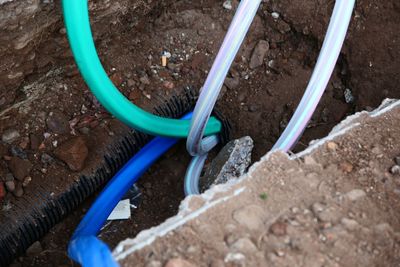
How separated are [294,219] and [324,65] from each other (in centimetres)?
43

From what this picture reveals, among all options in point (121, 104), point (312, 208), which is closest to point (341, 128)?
point (312, 208)

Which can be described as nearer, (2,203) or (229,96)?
(2,203)

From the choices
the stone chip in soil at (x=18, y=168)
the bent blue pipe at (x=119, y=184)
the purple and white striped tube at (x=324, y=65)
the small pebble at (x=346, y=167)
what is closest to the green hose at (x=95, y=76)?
the bent blue pipe at (x=119, y=184)

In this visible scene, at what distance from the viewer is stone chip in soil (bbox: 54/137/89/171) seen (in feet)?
6.83

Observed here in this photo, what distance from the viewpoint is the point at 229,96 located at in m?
2.32

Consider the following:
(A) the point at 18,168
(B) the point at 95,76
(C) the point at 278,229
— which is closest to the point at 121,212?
(A) the point at 18,168

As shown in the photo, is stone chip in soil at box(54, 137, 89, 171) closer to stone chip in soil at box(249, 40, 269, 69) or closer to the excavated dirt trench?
the excavated dirt trench

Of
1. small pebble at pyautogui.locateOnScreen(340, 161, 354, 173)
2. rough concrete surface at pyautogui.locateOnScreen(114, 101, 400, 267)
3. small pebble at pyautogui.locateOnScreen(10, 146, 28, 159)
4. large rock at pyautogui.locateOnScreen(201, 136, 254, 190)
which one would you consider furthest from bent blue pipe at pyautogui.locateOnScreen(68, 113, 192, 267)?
small pebble at pyautogui.locateOnScreen(340, 161, 354, 173)

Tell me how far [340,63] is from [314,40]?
0.14 meters

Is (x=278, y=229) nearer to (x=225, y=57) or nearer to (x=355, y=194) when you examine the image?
(x=355, y=194)

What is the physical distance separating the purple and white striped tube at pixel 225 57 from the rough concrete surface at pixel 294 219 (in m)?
0.31

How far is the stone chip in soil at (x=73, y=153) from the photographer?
6.83 ft

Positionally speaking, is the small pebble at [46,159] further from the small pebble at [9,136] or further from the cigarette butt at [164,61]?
the cigarette butt at [164,61]

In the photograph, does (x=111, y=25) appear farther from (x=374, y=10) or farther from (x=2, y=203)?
(x=374, y=10)
